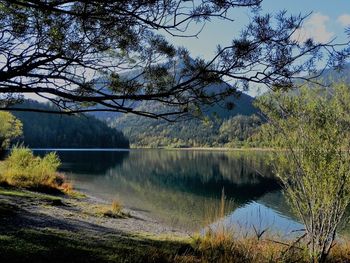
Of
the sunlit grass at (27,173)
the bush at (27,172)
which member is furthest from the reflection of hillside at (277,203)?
the bush at (27,172)

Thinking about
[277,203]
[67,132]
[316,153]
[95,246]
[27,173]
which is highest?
[67,132]

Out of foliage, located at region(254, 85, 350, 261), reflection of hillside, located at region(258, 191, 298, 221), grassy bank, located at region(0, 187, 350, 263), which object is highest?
foliage, located at region(254, 85, 350, 261)

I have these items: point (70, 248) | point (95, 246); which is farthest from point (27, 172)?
point (70, 248)

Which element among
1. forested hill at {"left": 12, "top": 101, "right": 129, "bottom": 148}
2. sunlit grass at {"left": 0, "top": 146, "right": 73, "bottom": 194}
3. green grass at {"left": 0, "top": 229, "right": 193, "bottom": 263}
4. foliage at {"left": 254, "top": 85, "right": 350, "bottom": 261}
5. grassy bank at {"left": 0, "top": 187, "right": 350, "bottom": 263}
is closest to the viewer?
green grass at {"left": 0, "top": 229, "right": 193, "bottom": 263}

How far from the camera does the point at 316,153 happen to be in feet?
26.4

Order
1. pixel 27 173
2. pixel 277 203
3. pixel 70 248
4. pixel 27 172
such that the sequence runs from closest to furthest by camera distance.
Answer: pixel 70 248
pixel 27 173
pixel 27 172
pixel 277 203

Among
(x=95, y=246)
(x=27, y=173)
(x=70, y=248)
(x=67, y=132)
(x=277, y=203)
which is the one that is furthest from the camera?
(x=67, y=132)

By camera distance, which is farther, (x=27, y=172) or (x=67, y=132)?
(x=67, y=132)

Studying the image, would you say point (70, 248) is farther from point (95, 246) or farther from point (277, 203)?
point (277, 203)

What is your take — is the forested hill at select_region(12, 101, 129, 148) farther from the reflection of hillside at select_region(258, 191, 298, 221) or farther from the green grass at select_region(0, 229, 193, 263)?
the green grass at select_region(0, 229, 193, 263)

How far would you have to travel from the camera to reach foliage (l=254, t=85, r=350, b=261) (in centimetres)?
770

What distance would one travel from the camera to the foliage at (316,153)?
7695 millimetres

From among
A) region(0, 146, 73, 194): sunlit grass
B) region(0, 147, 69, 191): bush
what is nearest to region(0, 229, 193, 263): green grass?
region(0, 146, 73, 194): sunlit grass

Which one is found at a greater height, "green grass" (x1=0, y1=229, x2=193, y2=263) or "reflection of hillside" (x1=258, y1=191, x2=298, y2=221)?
"green grass" (x1=0, y1=229, x2=193, y2=263)
